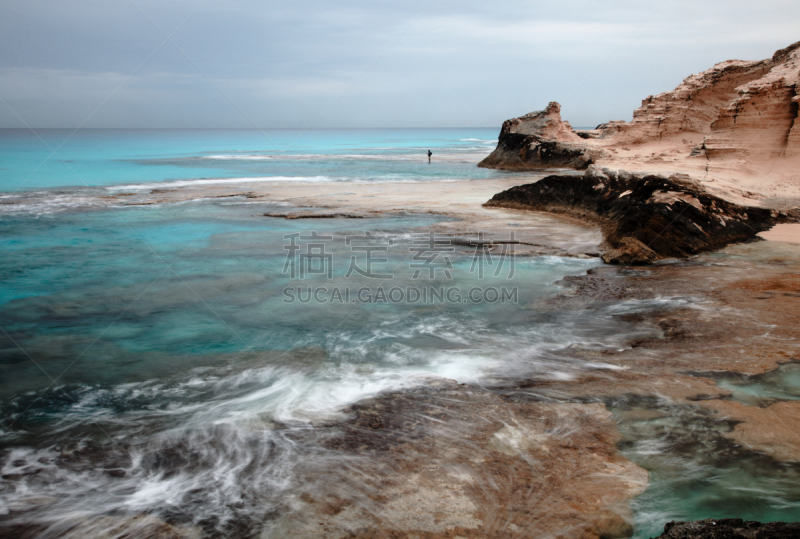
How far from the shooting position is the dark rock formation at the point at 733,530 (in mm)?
2213

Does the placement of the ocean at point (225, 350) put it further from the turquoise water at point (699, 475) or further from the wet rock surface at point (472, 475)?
the wet rock surface at point (472, 475)

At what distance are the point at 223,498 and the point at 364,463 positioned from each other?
2.98 ft

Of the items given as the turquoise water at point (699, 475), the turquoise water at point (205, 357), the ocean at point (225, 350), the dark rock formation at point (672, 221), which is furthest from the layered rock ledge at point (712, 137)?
the turquoise water at point (699, 475)

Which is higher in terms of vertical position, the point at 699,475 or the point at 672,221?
the point at 672,221

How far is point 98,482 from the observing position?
3.64 meters

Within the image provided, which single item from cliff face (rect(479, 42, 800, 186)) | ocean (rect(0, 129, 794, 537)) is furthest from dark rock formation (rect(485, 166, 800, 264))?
cliff face (rect(479, 42, 800, 186))

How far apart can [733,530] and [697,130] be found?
2186 centimetres

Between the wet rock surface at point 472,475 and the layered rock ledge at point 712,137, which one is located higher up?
the layered rock ledge at point 712,137

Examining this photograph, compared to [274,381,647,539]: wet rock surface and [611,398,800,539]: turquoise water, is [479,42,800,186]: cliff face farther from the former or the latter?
[274,381,647,539]: wet rock surface

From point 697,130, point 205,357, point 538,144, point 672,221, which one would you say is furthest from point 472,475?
point 538,144

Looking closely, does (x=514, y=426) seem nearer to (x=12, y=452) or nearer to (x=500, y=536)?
(x=500, y=536)

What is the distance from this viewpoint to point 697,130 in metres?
20.7

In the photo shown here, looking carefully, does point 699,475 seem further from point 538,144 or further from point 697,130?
point 538,144

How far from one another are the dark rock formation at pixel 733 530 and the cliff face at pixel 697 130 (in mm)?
11996
